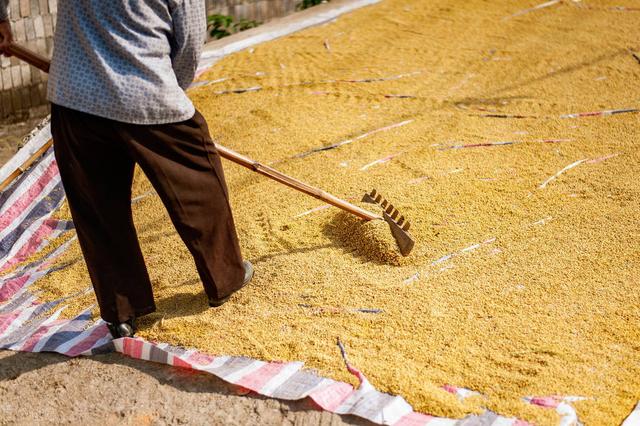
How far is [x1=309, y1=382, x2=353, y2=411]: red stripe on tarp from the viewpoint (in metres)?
2.31

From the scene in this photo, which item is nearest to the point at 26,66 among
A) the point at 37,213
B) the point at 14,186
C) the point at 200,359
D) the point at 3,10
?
the point at 14,186

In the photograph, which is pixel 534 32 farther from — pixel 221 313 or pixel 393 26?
pixel 221 313

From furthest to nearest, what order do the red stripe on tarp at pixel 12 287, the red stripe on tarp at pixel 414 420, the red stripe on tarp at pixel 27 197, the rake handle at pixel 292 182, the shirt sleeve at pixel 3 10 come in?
the red stripe on tarp at pixel 27 197
the red stripe on tarp at pixel 12 287
the rake handle at pixel 292 182
the shirt sleeve at pixel 3 10
the red stripe on tarp at pixel 414 420

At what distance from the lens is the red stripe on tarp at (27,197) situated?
3816mm

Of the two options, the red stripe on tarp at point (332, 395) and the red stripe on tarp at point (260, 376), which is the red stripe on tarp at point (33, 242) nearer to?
the red stripe on tarp at point (260, 376)

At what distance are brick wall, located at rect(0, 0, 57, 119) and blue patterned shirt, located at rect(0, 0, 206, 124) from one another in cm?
315

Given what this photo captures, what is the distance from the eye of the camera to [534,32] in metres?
5.74

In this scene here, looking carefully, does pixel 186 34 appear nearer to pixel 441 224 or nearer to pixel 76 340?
pixel 76 340

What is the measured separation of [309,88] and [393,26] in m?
1.41

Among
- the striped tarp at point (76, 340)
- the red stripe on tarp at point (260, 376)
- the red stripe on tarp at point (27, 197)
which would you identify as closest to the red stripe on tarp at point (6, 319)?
the striped tarp at point (76, 340)

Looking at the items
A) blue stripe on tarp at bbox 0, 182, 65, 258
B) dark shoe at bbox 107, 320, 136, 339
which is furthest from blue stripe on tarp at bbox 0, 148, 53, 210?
dark shoe at bbox 107, 320, 136, 339

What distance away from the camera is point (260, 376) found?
2.46 m

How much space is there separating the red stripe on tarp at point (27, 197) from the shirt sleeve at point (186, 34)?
165cm

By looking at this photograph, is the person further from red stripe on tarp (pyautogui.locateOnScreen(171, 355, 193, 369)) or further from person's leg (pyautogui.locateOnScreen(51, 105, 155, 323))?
red stripe on tarp (pyautogui.locateOnScreen(171, 355, 193, 369))
